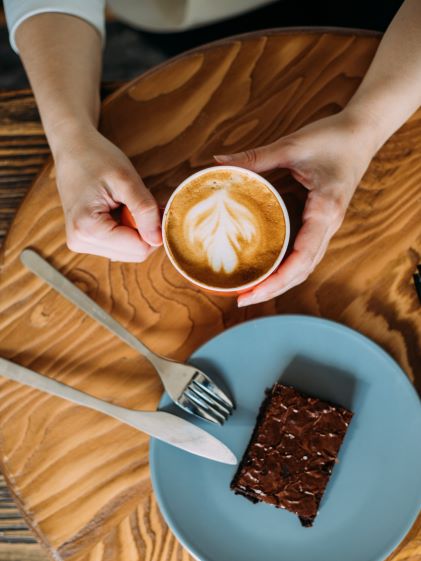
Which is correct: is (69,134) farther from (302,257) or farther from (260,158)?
(302,257)

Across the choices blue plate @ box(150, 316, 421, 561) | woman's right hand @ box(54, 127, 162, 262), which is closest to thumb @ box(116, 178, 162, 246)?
woman's right hand @ box(54, 127, 162, 262)

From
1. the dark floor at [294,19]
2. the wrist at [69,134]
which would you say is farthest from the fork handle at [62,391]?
the dark floor at [294,19]

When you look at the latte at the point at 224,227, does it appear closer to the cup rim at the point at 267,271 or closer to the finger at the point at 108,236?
the cup rim at the point at 267,271

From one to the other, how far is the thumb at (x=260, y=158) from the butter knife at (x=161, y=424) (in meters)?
0.50

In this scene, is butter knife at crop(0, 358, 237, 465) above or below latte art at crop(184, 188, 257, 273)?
A: below

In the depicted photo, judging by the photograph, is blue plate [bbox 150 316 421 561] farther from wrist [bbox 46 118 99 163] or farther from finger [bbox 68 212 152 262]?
wrist [bbox 46 118 99 163]

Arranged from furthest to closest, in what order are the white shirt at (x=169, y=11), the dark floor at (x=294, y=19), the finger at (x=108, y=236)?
1. the dark floor at (x=294, y=19)
2. the white shirt at (x=169, y=11)
3. the finger at (x=108, y=236)

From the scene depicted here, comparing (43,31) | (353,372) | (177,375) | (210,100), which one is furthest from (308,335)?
(43,31)

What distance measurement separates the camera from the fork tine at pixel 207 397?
3.59 ft

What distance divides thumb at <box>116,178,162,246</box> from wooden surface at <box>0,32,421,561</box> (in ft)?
0.66

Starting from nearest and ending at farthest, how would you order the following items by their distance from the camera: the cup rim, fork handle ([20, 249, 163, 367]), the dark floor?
the cup rim → fork handle ([20, 249, 163, 367]) → the dark floor

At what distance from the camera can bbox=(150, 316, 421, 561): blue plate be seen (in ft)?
3.42

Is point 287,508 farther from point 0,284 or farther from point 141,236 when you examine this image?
point 0,284

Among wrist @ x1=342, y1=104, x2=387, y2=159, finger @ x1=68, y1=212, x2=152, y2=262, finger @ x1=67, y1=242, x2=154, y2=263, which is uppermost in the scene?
wrist @ x1=342, y1=104, x2=387, y2=159
